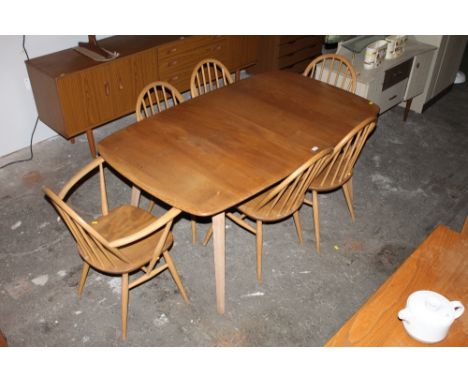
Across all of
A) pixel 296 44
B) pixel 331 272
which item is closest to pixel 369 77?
pixel 296 44

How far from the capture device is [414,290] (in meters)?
1.79

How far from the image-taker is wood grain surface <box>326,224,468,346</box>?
64.4 inches

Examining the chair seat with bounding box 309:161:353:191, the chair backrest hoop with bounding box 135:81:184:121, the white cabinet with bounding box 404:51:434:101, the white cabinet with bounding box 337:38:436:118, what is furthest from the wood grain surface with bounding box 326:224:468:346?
the white cabinet with bounding box 404:51:434:101

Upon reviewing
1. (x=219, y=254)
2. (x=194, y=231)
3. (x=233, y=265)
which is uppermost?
(x=219, y=254)

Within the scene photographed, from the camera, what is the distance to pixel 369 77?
3463 millimetres

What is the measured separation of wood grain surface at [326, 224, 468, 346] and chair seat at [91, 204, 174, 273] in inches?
35.8

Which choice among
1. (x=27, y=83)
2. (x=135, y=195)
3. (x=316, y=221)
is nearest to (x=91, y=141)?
(x=27, y=83)

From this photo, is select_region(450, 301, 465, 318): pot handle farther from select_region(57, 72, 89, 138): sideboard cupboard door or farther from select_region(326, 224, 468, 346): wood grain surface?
select_region(57, 72, 89, 138): sideboard cupboard door

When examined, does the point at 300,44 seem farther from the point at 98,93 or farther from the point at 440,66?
the point at 98,93

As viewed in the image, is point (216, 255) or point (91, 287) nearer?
point (216, 255)

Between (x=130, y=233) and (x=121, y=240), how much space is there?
1.19 feet

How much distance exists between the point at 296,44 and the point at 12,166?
2.55 meters

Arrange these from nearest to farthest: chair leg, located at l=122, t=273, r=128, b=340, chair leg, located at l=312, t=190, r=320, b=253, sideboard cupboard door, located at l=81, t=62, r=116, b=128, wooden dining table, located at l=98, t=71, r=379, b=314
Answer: wooden dining table, located at l=98, t=71, r=379, b=314, chair leg, located at l=122, t=273, r=128, b=340, chair leg, located at l=312, t=190, r=320, b=253, sideboard cupboard door, located at l=81, t=62, r=116, b=128
